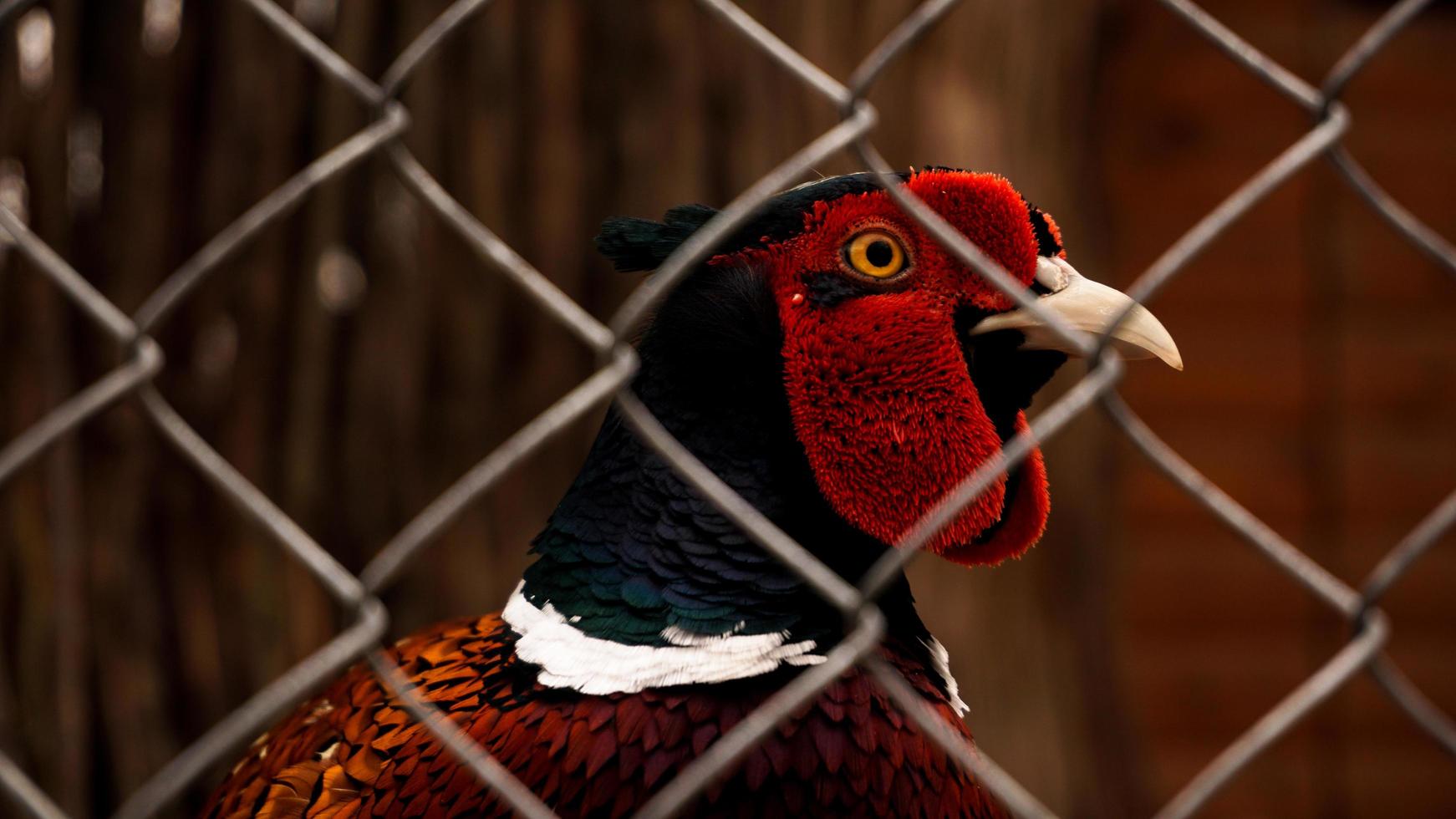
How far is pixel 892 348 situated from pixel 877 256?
0.11 m

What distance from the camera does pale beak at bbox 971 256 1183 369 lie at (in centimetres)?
136

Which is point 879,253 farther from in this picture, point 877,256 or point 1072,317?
point 1072,317

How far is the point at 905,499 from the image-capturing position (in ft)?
4.71

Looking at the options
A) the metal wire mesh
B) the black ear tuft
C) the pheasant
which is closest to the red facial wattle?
the pheasant

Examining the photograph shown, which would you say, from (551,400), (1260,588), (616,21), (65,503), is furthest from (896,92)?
(1260,588)

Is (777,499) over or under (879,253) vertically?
under

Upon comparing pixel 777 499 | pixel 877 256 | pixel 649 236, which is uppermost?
pixel 649 236

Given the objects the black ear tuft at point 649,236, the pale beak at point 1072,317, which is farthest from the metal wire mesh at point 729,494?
the black ear tuft at point 649,236

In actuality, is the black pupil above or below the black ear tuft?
below

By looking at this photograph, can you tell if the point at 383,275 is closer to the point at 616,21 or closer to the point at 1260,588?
the point at 616,21

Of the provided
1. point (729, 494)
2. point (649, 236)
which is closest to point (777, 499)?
point (649, 236)

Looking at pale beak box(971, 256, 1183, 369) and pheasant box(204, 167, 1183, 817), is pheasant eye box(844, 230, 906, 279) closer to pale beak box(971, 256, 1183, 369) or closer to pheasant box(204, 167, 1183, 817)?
pheasant box(204, 167, 1183, 817)

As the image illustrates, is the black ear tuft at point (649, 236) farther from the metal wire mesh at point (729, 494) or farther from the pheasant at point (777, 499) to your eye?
the metal wire mesh at point (729, 494)

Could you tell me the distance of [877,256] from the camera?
1.45 m
